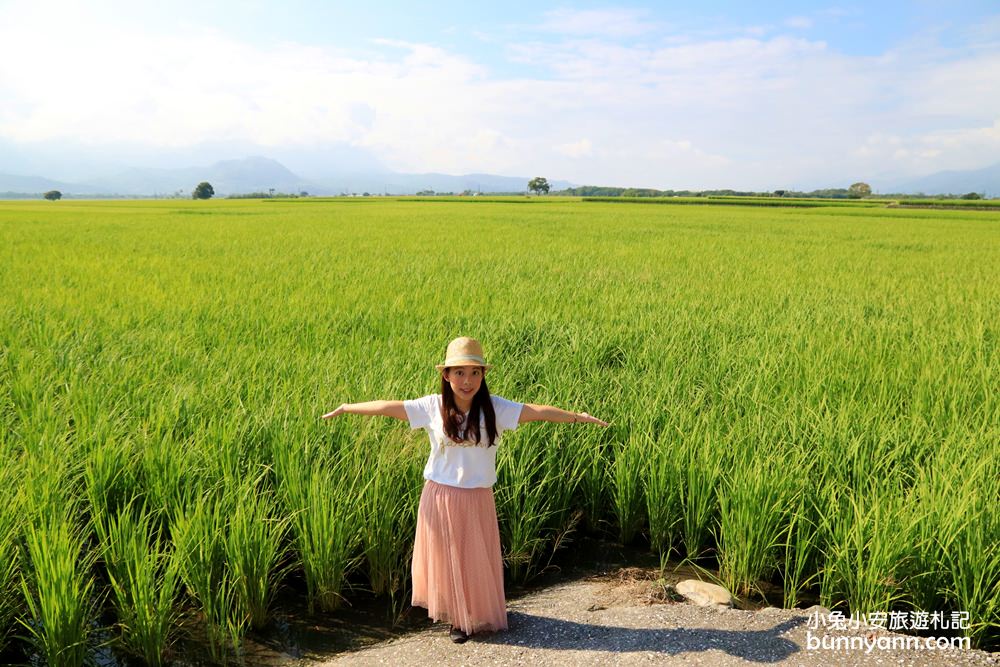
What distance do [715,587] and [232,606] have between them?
1712 millimetres

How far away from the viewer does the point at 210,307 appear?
21.4 feet

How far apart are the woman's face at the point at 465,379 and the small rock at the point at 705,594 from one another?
1.13 meters

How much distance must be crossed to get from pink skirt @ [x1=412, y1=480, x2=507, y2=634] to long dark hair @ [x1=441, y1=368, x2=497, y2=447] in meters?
0.19

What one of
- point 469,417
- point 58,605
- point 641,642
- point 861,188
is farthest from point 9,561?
point 861,188

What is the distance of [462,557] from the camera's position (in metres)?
2.18

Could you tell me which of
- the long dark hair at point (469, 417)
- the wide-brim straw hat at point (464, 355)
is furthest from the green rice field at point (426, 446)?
the wide-brim straw hat at point (464, 355)

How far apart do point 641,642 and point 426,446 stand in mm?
1291

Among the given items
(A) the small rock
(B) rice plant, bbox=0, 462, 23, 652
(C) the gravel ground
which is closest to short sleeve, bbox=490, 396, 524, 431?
(C) the gravel ground

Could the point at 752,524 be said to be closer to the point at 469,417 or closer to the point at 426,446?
the point at 469,417

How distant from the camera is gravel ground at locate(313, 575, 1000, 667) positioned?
2070mm

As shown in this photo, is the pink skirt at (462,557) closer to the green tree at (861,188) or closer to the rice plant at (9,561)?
the rice plant at (9,561)

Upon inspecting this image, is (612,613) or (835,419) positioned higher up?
(835,419)

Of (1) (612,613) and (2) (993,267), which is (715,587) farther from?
(2) (993,267)

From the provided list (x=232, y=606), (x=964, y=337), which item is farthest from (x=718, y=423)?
(x=964, y=337)
